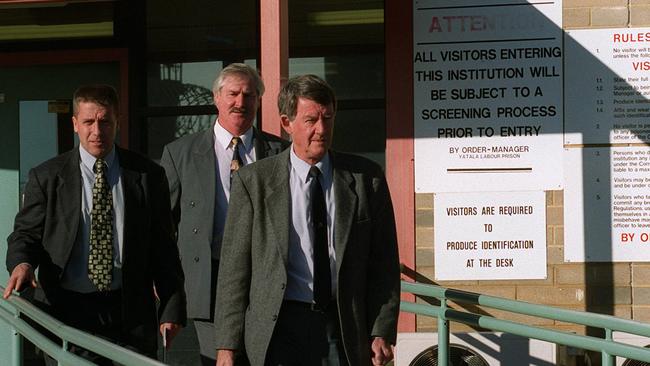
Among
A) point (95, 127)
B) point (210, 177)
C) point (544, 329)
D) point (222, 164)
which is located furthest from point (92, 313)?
point (544, 329)

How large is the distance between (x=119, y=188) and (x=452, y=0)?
3.62m

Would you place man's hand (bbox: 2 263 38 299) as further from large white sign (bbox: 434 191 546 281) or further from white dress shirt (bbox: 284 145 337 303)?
large white sign (bbox: 434 191 546 281)

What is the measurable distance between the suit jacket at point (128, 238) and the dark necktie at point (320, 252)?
874 mm

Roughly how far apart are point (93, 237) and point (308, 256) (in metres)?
0.92

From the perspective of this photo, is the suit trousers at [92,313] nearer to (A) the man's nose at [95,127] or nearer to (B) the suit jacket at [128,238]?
(B) the suit jacket at [128,238]

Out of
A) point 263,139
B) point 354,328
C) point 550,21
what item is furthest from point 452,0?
point 354,328

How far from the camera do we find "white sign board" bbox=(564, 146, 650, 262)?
24.9 feet

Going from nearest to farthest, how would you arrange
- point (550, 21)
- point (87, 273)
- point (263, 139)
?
point (87, 273) < point (263, 139) < point (550, 21)

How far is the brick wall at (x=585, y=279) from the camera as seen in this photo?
7586mm

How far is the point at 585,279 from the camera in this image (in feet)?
24.9

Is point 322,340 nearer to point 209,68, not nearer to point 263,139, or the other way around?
point 263,139

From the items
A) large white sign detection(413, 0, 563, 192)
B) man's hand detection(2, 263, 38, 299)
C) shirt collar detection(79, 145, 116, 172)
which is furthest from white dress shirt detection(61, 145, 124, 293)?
large white sign detection(413, 0, 563, 192)

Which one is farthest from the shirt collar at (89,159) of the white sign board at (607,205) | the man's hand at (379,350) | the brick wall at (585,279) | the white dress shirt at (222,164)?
the white sign board at (607,205)

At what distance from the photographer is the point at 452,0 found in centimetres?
776
